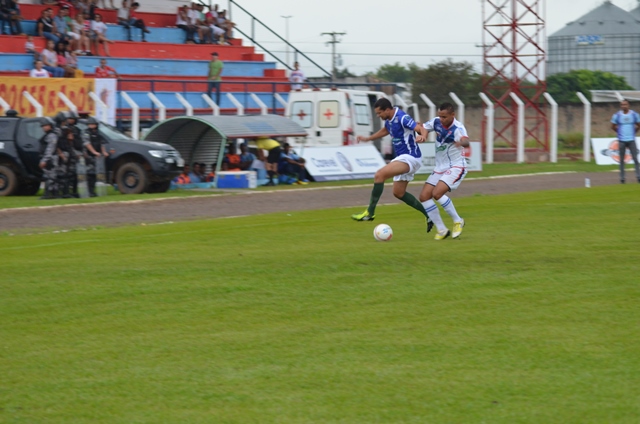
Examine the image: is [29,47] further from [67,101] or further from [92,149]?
[92,149]

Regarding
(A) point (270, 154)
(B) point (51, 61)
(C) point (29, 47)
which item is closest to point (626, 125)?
(A) point (270, 154)

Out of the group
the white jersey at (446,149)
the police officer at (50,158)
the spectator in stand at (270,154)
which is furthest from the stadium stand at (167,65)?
the white jersey at (446,149)

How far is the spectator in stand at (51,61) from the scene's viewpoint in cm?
3017

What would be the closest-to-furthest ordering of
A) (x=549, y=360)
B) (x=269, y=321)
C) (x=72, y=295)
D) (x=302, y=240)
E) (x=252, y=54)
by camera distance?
1. (x=549, y=360)
2. (x=269, y=321)
3. (x=72, y=295)
4. (x=302, y=240)
5. (x=252, y=54)

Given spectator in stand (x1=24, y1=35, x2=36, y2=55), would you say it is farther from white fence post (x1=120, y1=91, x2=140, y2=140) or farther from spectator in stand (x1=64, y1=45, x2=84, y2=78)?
white fence post (x1=120, y1=91, x2=140, y2=140)

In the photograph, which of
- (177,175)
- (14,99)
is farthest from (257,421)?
(14,99)

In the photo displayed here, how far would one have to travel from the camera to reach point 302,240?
13.8 m

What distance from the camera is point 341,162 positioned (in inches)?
1208

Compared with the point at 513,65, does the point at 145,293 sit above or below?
below

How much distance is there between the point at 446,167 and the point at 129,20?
86.5 ft

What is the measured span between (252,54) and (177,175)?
1574 centimetres

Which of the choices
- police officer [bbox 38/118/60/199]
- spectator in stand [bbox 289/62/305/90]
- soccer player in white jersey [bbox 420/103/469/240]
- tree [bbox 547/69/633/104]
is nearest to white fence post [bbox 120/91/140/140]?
police officer [bbox 38/118/60/199]

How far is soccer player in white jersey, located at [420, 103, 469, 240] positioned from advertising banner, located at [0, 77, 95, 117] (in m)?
16.3

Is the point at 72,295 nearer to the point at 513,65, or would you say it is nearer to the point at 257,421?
the point at 257,421
